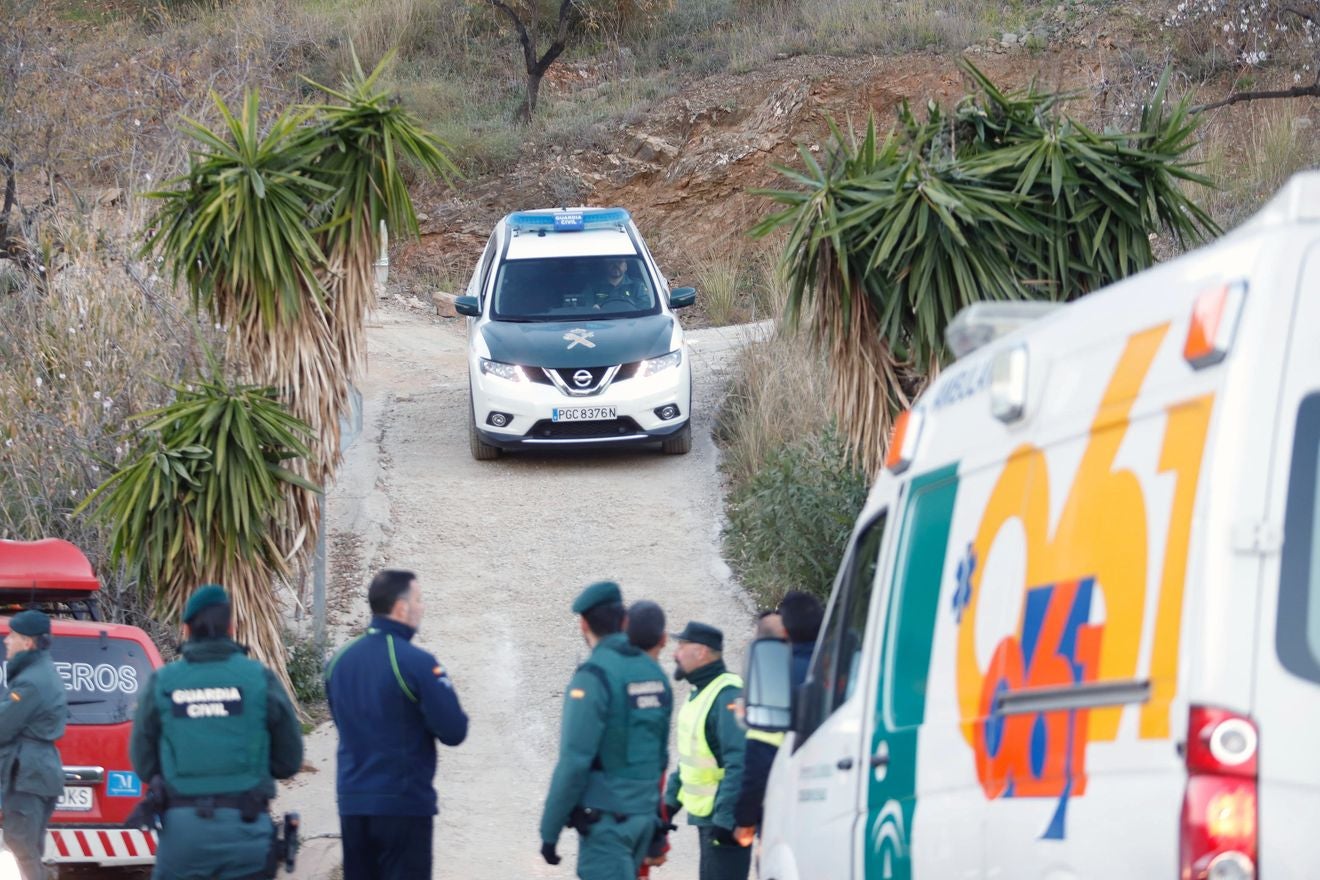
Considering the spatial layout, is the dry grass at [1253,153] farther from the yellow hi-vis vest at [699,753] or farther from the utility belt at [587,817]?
the utility belt at [587,817]

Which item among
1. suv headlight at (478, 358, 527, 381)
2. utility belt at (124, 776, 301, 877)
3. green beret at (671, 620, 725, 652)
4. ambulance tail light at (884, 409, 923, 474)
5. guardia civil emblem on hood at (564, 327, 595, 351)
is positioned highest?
guardia civil emblem on hood at (564, 327, 595, 351)

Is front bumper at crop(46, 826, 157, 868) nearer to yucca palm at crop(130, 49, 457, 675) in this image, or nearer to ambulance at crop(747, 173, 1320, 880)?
yucca palm at crop(130, 49, 457, 675)

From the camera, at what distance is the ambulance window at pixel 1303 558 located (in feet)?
8.25

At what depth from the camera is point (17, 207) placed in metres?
14.8

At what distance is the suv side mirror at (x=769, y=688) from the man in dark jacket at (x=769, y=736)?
654 mm

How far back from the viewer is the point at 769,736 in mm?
5871

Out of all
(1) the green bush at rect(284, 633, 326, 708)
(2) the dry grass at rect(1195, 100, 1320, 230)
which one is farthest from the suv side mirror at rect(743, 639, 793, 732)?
(2) the dry grass at rect(1195, 100, 1320, 230)

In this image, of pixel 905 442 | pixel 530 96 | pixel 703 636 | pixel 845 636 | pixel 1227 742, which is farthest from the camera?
pixel 530 96

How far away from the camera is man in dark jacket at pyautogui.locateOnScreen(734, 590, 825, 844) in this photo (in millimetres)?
5824

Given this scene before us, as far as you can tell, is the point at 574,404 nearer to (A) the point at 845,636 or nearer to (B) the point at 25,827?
(B) the point at 25,827

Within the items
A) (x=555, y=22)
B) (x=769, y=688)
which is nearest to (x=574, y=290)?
(x=769, y=688)

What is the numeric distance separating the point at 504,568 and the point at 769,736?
277 inches

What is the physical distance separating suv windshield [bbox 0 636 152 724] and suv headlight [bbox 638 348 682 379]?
688 centimetres

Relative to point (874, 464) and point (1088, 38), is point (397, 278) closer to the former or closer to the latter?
point (1088, 38)
